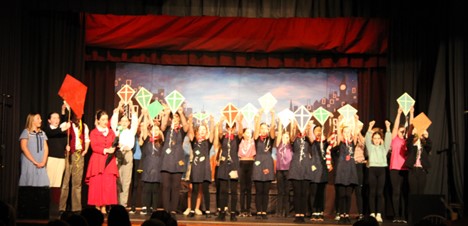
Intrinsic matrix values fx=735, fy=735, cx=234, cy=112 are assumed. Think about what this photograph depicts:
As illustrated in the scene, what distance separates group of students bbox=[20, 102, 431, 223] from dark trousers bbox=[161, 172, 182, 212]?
0.01 m

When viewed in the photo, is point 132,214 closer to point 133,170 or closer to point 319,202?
point 133,170

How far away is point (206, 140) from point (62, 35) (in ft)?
10.0

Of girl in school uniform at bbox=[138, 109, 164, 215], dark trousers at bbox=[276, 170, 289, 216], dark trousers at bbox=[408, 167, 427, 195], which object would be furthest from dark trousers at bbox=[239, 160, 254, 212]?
dark trousers at bbox=[408, 167, 427, 195]

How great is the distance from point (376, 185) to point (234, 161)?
2134mm

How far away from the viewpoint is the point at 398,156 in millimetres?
10805

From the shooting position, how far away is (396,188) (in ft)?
35.6

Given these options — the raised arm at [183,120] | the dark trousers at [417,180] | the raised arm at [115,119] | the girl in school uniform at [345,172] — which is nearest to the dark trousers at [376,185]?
the girl in school uniform at [345,172]

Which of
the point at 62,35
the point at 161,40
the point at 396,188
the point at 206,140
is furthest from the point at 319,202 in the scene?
the point at 62,35

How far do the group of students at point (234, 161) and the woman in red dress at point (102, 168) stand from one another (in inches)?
0.6

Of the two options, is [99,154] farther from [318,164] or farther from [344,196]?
[344,196]

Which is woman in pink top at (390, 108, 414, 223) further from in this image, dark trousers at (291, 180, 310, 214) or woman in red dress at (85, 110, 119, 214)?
woman in red dress at (85, 110, 119, 214)

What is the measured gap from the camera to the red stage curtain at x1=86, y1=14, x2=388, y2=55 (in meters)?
11.8

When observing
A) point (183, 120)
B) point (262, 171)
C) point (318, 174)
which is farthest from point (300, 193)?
point (183, 120)

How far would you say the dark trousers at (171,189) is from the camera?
34.3 ft
